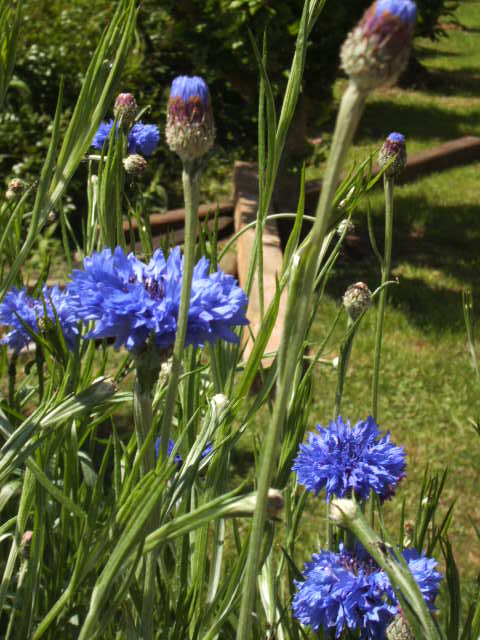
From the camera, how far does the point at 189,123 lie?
496 mm

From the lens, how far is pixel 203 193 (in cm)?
413

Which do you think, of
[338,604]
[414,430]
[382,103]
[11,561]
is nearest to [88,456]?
[11,561]

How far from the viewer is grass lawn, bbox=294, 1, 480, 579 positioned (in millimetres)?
2260

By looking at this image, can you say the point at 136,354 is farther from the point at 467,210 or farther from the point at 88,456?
the point at 467,210

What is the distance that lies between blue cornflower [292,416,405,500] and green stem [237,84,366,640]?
34cm

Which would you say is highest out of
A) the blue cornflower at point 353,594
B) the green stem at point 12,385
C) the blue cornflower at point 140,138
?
the blue cornflower at point 140,138

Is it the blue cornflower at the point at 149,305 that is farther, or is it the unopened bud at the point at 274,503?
the blue cornflower at the point at 149,305

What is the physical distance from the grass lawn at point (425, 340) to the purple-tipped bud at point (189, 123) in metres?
0.62

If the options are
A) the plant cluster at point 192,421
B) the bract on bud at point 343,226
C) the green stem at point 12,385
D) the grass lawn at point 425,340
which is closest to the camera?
the plant cluster at point 192,421

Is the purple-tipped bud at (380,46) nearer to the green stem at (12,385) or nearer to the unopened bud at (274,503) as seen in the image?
the unopened bud at (274,503)

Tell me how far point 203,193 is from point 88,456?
3.21 m

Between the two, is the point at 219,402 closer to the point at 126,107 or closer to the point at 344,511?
the point at 344,511

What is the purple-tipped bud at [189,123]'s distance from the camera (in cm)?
49

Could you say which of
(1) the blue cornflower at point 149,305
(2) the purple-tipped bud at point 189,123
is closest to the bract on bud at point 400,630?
(1) the blue cornflower at point 149,305
